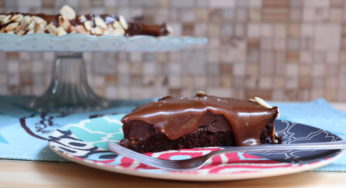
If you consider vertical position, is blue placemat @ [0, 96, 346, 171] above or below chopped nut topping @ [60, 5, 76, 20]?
below

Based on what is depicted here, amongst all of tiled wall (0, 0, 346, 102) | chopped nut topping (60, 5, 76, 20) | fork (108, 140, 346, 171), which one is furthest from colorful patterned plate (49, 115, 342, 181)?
tiled wall (0, 0, 346, 102)

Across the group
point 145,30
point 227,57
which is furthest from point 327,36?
point 145,30

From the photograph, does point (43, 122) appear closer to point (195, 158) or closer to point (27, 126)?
point (27, 126)

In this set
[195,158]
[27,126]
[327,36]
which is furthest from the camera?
[327,36]

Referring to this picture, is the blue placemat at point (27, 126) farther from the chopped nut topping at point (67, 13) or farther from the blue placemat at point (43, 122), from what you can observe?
the chopped nut topping at point (67, 13)

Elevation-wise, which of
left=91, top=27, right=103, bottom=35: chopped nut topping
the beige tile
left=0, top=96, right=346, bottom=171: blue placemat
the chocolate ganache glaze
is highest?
left=91, top=27, right=103, bottom=35: chopped nut topping

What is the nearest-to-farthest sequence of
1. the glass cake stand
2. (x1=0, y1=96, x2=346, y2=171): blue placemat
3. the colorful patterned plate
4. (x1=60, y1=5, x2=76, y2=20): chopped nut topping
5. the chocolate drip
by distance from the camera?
the colorful patterned plate < (x1=0, y1=96, x2=346, y2=171): blue placemat < the glass cake stand < (x1=60, y1=5, x2=76, y2=20): chopped nut topping < the chocolate drip

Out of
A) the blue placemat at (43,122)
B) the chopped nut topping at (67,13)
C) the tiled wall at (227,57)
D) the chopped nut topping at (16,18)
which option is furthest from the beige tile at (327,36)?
the chopped nut topping at (16,18)

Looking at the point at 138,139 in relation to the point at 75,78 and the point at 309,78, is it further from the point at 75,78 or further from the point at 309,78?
the point at 309,78

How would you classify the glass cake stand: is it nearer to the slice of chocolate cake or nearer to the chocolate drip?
the chocolate drip
